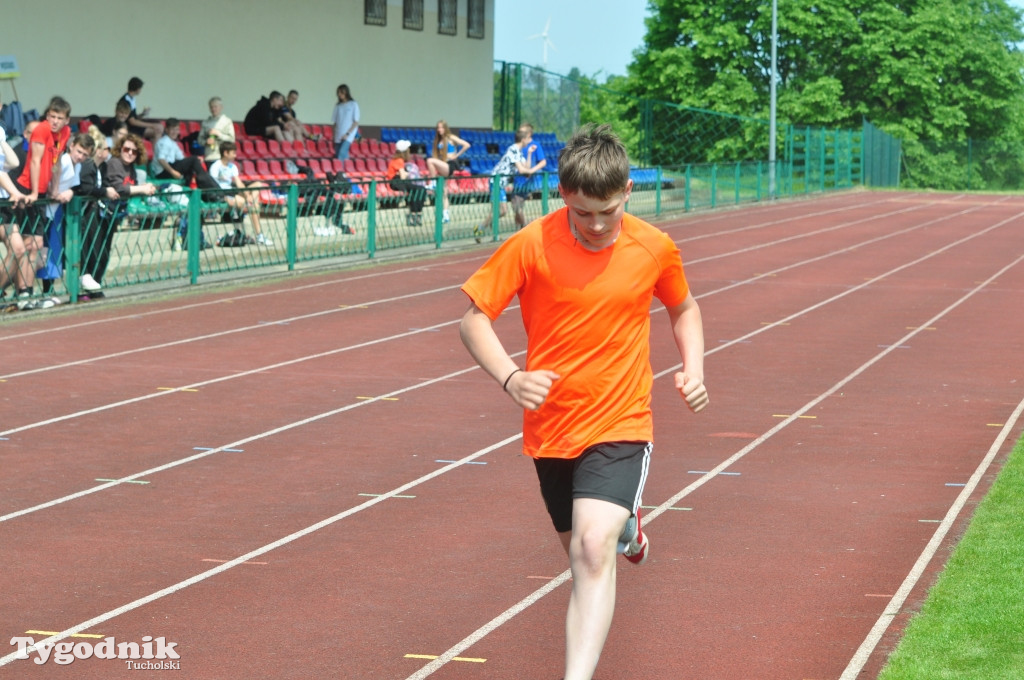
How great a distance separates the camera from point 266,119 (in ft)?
90.4

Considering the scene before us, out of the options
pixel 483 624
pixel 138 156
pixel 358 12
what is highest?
pixel 358 12

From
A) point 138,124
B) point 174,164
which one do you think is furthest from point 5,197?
point 138,124

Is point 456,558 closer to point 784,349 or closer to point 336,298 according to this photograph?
point 784,349

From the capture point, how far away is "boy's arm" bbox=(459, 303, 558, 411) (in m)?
4.41

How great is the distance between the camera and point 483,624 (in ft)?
18.9

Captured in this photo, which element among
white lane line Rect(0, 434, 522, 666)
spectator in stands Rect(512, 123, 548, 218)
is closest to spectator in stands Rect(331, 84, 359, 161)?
spectator in stands Rect(512, 123, 548, 218)

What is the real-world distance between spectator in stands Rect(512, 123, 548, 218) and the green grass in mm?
18584

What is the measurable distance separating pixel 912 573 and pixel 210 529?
313 centimetres

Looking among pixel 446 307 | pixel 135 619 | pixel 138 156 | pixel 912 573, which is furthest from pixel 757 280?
pixel 135 619

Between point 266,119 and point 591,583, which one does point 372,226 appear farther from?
point 591,583

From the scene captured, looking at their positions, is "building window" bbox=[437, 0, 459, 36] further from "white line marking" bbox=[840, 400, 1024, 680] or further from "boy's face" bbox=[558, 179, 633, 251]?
"boy's face" bbox=[558, 179, 633, 251]

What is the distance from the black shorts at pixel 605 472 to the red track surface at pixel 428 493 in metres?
0.85

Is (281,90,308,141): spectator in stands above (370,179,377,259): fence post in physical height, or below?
above

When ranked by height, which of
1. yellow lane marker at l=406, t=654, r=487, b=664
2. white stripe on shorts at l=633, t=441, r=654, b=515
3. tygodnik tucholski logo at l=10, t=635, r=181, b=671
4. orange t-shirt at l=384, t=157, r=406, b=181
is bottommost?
yellow lane marker at l=406, t=654, r=487, b=664
